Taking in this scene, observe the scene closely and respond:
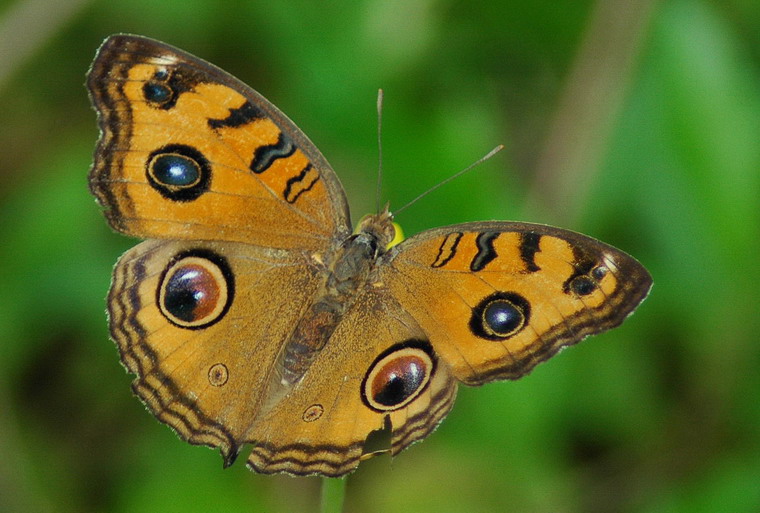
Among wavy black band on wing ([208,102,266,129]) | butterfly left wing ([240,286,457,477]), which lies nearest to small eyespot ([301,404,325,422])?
butterfly left wing ([240,286,457,477])

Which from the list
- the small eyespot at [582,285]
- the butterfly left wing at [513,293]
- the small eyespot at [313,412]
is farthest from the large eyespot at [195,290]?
the small eyespot at [582,285]

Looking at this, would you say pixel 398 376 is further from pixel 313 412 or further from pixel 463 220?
pixel 463 220

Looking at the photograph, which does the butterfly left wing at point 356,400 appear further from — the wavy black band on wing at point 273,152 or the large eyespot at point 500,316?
the wavy black band on wing at point 273,152

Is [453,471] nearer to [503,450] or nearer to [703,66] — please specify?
[503,450]

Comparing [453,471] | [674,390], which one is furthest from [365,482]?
[674,390]

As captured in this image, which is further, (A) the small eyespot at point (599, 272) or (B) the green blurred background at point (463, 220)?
(B) the green blurred background at point (463, 220)

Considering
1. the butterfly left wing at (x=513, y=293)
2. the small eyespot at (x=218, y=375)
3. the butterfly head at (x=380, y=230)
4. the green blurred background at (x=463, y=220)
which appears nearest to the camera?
the butterfly left wing at (x=513, y=293)

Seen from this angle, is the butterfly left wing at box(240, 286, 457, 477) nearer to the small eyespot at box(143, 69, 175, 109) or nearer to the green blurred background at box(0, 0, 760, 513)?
the small eyespot at box(143, 69, 175, 109)
